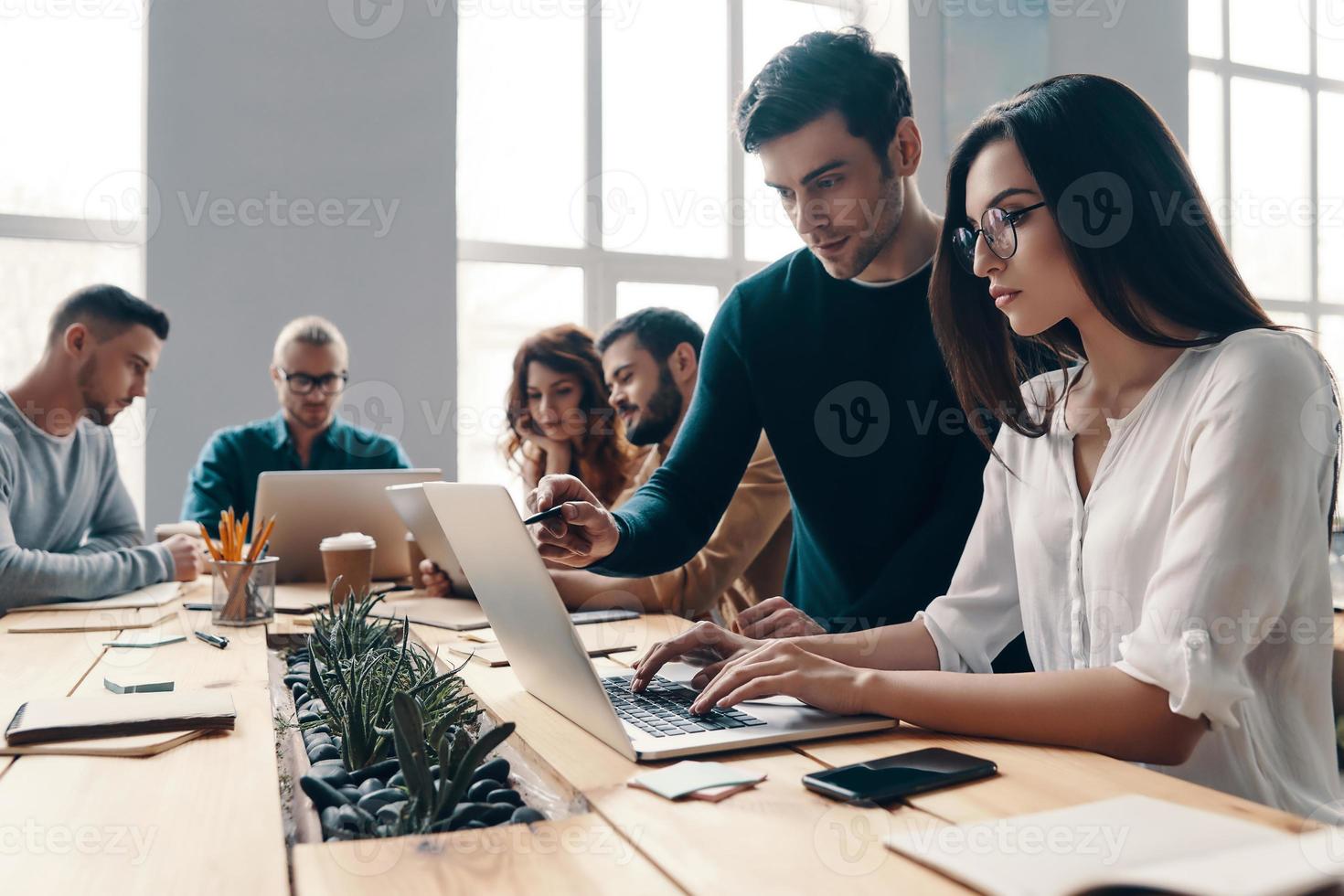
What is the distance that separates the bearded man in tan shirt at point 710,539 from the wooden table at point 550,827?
60cm

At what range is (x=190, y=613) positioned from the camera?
2.06 m

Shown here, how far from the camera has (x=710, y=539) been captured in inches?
90.3

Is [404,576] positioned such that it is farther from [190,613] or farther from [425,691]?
[425,691]

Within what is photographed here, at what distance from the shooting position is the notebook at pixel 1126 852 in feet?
1.79

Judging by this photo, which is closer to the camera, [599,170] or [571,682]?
[571,682]

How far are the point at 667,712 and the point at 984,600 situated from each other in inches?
19.0

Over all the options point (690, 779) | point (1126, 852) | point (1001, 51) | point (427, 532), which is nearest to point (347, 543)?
point (427, 532)

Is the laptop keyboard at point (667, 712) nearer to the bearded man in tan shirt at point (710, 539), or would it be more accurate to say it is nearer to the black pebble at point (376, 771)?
the black pebble at point (376, 771)

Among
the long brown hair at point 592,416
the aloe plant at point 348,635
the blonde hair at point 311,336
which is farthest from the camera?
the blonde hair at point 311,336

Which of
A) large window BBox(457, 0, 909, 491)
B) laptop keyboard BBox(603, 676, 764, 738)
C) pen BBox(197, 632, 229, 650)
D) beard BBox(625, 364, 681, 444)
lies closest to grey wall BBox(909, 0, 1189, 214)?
large window BBox(457, 0, 909, 491)

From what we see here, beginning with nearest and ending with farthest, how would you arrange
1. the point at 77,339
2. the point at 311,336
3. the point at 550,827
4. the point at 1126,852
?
1. the point at 1126,852
2. the point at 550,827
3. the point at 77,339
4. the point at 311,336

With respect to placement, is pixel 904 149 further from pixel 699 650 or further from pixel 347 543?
pixel 347 543

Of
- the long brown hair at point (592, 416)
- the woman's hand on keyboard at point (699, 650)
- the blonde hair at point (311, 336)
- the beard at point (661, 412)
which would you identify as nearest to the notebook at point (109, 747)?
the woman's hand on keyboard at point (699, 650)

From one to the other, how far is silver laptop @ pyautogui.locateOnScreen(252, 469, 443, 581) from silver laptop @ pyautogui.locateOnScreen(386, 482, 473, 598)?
215mm
